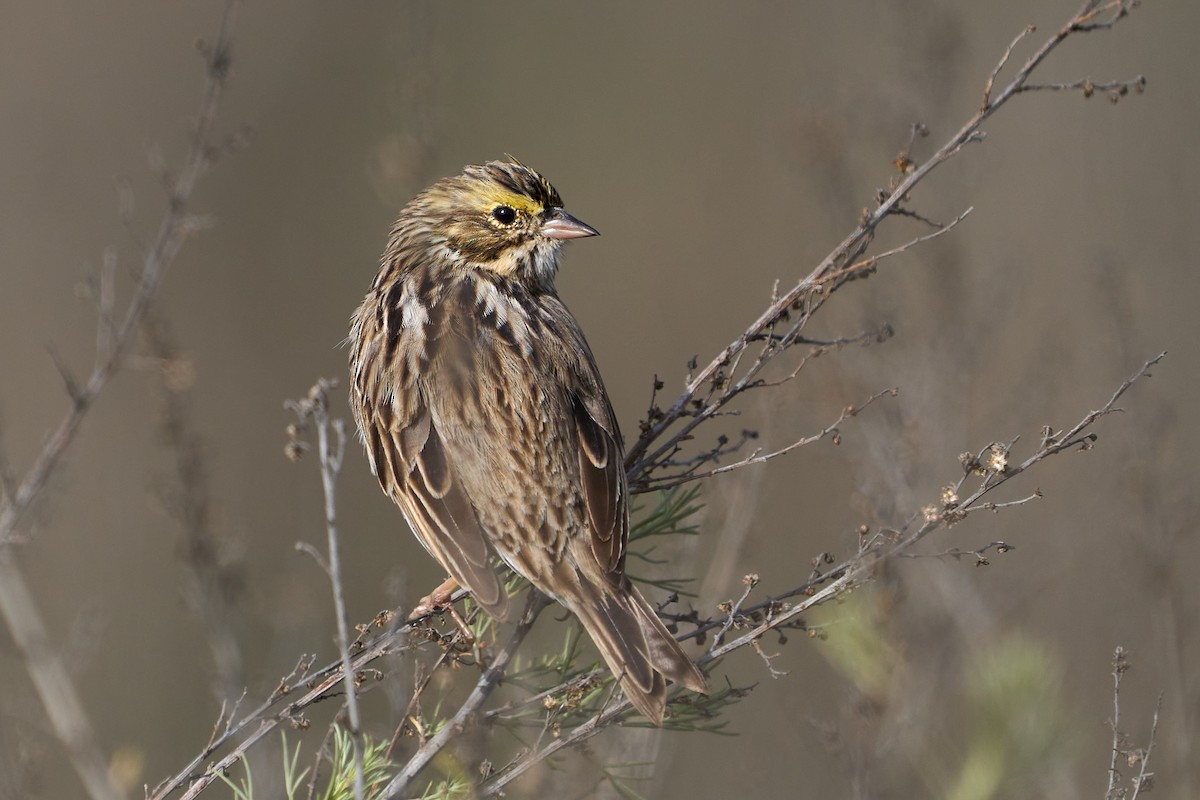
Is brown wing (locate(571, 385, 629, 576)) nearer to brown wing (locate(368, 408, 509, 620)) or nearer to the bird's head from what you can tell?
brown wing (locate(368, 408, 509, 620))

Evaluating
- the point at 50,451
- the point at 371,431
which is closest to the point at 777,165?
the point at 371,431

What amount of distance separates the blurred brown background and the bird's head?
1.26ft

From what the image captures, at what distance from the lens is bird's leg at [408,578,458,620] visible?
407 centimetres

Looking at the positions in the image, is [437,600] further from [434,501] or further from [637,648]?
[637,648]

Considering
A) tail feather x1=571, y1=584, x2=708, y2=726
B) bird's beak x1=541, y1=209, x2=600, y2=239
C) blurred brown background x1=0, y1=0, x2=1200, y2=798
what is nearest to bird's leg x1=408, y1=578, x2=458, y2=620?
blurred brown background x1=0, y1=0, x2=1200, y2=798

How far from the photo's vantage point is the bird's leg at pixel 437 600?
4.07 meters

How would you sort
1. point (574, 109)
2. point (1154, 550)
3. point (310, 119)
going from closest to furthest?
point (1154, 550)
point (310, 119)
point (574, 109)

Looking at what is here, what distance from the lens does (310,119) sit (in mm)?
11422

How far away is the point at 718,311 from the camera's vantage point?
11.2 m

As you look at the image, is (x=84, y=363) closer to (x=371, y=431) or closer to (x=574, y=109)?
(x=574, y=109)

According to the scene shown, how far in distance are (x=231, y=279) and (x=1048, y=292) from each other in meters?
6.17

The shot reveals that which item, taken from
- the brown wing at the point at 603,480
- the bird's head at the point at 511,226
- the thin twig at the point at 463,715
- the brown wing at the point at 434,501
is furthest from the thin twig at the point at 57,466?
the brown wing at the point at 603,480

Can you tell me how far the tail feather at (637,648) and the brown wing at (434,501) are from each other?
0.92ft

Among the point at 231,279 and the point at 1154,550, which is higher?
the point at 231,279
